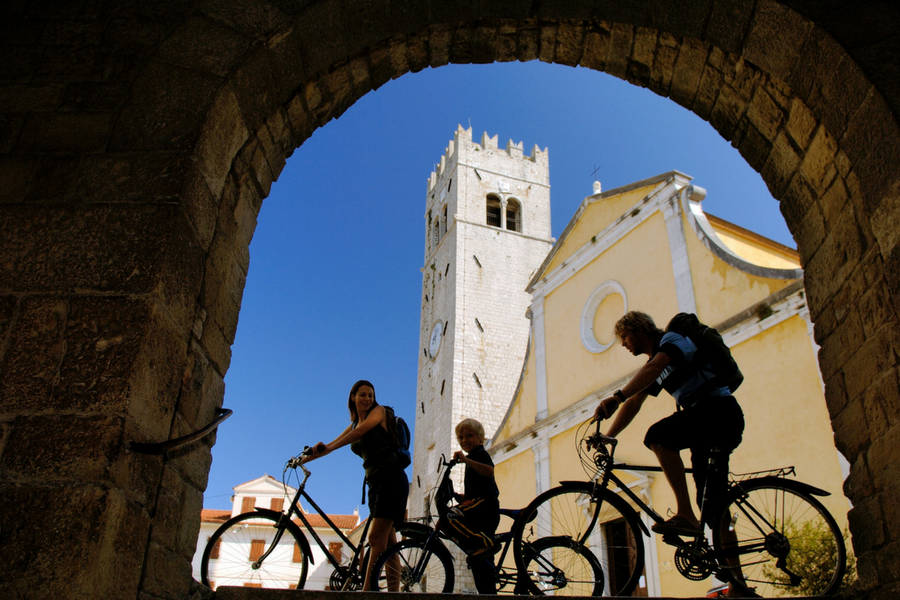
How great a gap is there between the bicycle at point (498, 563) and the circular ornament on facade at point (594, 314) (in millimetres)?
8712

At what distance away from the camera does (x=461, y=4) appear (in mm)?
3125

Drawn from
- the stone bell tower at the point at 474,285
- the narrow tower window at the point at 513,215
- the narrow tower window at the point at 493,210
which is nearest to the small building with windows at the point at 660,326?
the stone bell tower at the point at 474,285

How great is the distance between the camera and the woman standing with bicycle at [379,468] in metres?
3.55

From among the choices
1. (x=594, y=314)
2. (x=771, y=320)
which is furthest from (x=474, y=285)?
(x=771, y=320)

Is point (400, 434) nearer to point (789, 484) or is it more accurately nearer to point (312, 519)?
point (789, 484)

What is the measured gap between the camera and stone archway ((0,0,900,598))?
2.08 meters

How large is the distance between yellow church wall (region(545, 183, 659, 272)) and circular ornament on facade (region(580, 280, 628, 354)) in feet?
3.99

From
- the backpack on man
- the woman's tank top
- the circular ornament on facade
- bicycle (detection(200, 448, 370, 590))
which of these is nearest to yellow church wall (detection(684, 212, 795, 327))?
the circular ornament on facade

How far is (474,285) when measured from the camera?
25.2 metres

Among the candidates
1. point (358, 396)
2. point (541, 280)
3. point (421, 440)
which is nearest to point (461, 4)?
point (358, 396)

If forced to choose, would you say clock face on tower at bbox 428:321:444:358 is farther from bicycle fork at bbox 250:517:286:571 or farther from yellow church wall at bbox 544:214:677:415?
bicycle fork at bbox 250:517:286:571

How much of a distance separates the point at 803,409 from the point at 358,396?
6.19 meters

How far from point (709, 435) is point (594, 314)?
→ 981cm

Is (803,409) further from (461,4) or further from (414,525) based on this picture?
(461,4)
